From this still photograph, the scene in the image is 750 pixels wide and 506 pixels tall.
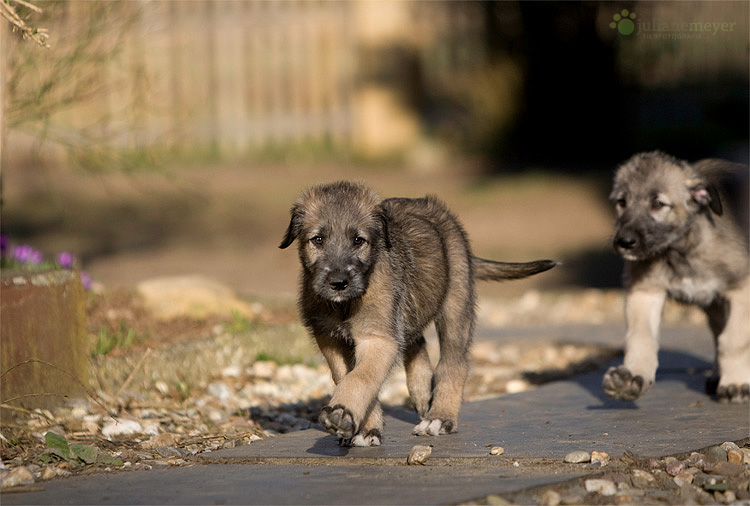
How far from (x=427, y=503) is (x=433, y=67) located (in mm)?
16333

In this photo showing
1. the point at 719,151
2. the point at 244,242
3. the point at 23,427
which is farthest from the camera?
the point at 719,151

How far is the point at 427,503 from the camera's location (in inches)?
138

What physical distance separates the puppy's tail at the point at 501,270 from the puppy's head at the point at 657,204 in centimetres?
67

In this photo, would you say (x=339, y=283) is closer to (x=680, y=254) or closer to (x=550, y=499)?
(x=550, y=499)

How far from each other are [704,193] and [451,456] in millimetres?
2722

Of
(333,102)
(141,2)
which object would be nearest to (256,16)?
(333,102)

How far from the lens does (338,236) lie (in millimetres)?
4793

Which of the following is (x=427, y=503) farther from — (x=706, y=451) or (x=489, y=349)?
(x=489, y=349)

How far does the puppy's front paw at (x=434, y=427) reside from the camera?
16.0 ft

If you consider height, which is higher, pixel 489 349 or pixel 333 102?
pixel 333 102

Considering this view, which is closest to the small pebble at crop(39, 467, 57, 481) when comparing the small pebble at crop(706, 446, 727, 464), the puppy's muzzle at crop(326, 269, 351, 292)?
the puppy's muzzle at crop(326, 269, 351, 292)

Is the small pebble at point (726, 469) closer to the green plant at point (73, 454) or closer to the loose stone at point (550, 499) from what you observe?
the loose stone at point (550, 499)

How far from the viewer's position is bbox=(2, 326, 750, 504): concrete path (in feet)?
12.1

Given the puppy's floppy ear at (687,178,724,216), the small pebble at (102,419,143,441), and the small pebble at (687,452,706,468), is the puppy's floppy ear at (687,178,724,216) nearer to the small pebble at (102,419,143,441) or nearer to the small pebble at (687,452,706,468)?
the small pebble at (687,452,706,468)
